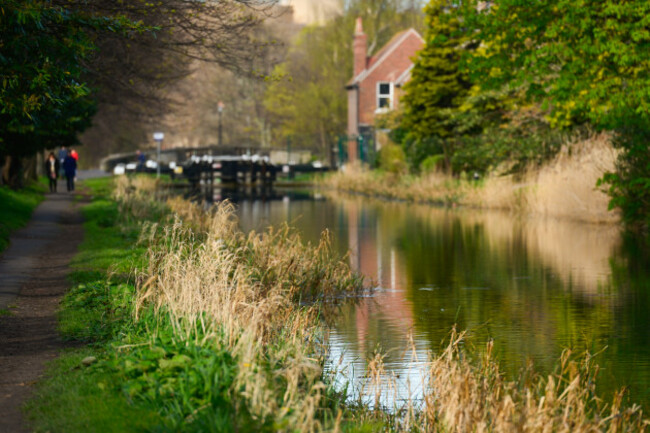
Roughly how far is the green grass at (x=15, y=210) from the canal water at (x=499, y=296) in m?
5.93

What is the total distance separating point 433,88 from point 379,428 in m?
41.1

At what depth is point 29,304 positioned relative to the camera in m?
14.9

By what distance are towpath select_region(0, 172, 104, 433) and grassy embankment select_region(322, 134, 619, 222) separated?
1330 centimetres

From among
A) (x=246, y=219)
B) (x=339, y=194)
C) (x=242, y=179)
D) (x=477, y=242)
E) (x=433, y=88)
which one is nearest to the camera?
(x=477, y=242)

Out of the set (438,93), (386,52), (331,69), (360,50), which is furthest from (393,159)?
(331,69)

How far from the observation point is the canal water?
12.6 metres

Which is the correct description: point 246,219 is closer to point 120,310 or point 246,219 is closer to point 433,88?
point 433,88

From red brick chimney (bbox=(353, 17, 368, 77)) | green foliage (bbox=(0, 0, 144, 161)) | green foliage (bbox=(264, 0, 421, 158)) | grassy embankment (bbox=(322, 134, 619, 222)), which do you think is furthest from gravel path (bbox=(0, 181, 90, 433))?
green foliage (bbox=(264, 0, 421, 158))

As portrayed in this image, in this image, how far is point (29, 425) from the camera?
843 cm

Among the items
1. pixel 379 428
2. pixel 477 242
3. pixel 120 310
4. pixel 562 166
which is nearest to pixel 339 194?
pixel 562 166

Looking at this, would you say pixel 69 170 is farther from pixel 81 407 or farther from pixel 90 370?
pixel 81 407

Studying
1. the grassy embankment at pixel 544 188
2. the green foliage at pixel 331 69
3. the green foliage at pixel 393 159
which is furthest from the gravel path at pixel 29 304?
the green foliage at pixel 331 69

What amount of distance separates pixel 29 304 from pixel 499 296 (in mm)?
6832

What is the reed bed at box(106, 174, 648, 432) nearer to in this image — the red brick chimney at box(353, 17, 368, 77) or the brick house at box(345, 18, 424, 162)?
the brick house at box(345, 18, 424, 162)
